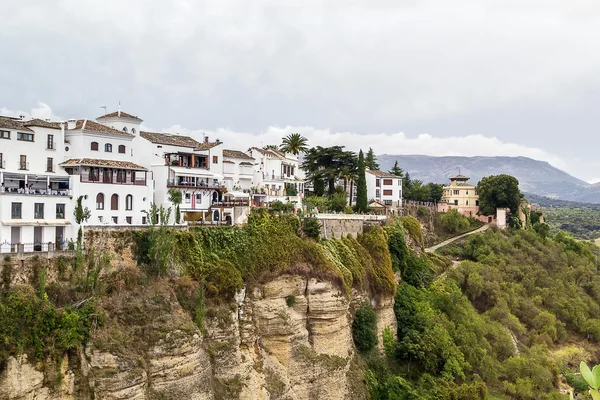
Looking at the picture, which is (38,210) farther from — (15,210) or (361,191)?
(361,191)

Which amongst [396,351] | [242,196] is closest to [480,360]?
[396,351]

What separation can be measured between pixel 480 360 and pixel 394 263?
11.3 metres

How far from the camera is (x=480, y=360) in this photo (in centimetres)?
4750

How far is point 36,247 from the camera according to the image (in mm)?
30562

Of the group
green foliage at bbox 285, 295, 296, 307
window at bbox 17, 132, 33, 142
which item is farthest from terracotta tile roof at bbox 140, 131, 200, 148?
green foliage at bbox 285, 295, 296, 307

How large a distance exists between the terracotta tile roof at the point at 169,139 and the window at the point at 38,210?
1319 cm

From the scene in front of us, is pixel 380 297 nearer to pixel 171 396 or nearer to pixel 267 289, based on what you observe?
pixel 267 289

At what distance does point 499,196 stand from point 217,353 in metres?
61.9

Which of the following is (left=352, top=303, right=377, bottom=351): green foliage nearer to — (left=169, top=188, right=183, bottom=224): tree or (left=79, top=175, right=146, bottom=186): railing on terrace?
(left=169, top=188, right=183, bottom=224): tree

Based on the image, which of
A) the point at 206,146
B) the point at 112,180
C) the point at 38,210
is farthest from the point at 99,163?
the point at 206,146

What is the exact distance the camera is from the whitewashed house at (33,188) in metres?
30.7

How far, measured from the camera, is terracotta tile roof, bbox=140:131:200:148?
44750mm

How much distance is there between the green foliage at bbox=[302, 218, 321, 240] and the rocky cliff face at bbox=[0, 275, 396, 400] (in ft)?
14.1

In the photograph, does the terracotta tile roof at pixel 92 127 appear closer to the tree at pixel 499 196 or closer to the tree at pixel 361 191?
the tree at pixel 361 191
